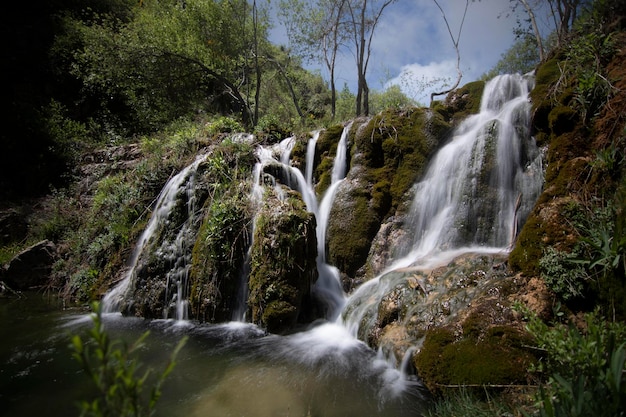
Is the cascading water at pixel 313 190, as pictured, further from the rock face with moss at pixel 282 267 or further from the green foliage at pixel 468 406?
the green foliage at pixel 468 406

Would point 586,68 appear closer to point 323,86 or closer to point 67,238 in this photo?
point 67,238

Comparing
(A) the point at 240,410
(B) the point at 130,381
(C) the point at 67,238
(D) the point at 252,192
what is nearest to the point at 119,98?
(C) the point at 67,238

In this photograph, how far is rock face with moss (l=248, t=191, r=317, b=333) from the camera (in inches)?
206

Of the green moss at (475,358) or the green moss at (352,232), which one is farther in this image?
the green moss at (352,232)

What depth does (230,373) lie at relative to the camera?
3893mm

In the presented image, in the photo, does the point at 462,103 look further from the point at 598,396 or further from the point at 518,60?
the point at 518,60

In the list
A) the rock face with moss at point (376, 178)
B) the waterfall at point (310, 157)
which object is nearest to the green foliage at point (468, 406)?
the rock face with moss at point (376, 178)

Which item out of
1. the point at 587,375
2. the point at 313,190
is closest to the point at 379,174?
the point at 313,190

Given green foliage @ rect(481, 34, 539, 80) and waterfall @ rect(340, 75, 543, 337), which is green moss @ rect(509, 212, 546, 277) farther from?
green foliage @ rect(481, 34, 539, 80)

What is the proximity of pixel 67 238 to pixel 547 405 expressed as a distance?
1107 centimetres

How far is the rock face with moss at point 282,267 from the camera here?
5.23m

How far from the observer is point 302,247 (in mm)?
5652

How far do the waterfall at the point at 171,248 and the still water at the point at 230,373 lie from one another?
80 centimetres

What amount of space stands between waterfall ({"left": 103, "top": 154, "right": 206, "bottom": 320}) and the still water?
2.63ft
